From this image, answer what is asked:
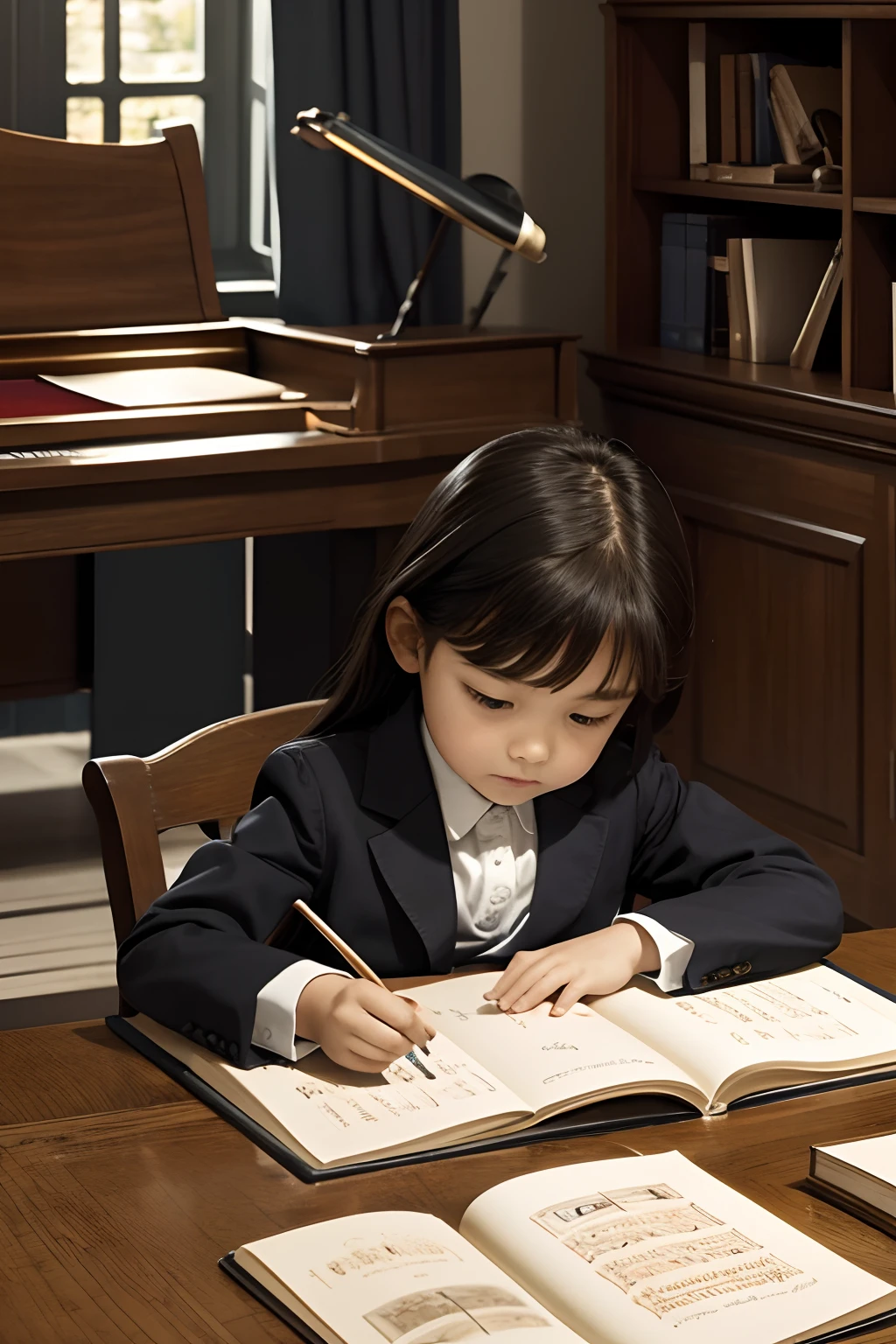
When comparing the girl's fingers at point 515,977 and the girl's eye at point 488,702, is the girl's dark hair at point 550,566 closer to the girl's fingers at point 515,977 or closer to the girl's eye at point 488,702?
the girl's eye at point 488,702

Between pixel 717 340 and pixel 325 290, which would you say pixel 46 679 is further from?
pixel 717 340

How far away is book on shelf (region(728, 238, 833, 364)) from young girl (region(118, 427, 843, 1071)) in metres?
2.10

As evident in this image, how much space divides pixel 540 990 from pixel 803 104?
2.51 meters

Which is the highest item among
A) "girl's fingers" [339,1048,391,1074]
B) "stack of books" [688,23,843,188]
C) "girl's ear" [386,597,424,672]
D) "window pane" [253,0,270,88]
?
"window pane" [253,0,270,88]

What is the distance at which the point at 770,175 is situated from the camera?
3.21 m

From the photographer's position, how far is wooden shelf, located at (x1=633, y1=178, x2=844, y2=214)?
2.98 m

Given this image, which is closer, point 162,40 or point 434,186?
point 434,186

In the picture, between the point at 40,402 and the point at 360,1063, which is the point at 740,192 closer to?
the point at 40,402

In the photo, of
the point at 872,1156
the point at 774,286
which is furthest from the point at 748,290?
the point at 872,1156

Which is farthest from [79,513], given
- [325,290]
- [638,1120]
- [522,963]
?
[638,1120]

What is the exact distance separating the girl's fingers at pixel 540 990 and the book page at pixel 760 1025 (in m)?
0.04

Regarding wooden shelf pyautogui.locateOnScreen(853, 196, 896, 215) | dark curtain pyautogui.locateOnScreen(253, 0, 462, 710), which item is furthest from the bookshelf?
dark curtain pyautogui.locateOnScreen(253, 0, 462, 710)

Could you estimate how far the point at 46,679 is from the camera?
347 cm

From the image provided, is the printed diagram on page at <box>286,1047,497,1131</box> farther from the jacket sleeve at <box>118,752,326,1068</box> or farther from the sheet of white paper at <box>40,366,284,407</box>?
the sheet of white paper at <box>40,366,284,407</box>
